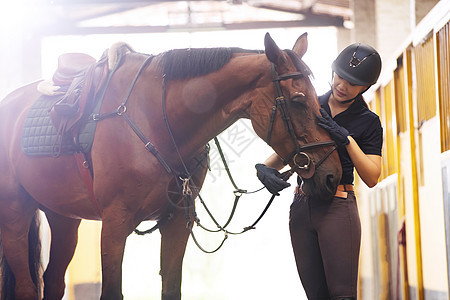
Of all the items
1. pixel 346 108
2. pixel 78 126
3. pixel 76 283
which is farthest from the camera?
pixel 76 283

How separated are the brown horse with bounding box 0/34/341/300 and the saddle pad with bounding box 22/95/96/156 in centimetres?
4

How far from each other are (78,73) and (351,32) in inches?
194

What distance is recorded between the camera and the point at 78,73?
8.95 feet

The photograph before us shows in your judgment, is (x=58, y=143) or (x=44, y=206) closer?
(x=58, y=143)

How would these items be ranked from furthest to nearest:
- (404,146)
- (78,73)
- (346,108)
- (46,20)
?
(46,20) < (404,146) < (78,73) < (346,108)

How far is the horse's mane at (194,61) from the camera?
2.29 meters

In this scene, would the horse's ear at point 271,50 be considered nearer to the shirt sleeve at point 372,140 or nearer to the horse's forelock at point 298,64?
the horse's forelock at point 298,64

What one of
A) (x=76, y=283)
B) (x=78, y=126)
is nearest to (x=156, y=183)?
(x=78, y=126)

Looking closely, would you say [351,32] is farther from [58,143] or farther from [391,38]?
[58,143]

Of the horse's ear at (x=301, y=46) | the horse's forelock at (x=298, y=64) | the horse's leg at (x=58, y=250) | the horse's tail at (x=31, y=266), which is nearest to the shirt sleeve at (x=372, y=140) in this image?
the horse's forelock at (x=298, y=64)

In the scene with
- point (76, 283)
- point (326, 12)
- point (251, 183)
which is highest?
point (326, 12)

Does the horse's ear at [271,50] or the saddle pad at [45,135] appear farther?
the saddle pad at [45,135]

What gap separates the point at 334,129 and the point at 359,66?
27 centimetres

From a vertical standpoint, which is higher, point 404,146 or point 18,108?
point 18,108
